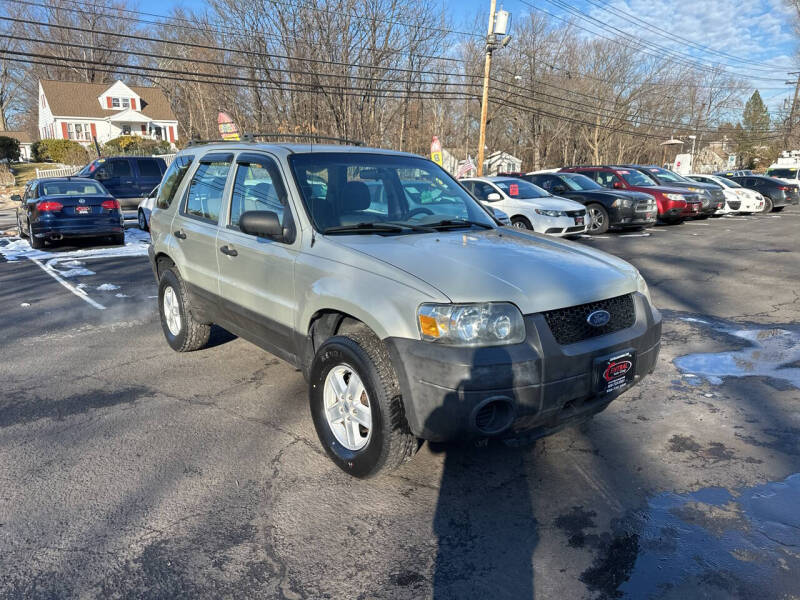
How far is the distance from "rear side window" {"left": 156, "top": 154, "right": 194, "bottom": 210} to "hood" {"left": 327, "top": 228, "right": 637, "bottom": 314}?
250 centimetres

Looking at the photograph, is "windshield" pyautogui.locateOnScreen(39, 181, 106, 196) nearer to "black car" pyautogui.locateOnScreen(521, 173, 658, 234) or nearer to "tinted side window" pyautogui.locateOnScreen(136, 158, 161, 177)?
"tinted side window" pyautogui.locateOnScreen(136, 158, 161, 177)

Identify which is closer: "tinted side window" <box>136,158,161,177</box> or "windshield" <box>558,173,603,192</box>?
"windshield" <box>558,173,603,192</box>

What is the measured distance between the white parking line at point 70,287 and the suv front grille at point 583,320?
243 inches

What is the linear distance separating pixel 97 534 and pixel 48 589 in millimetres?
384

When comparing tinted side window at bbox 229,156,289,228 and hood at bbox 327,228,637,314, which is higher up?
tinted side window at bbox 229,156,289,228

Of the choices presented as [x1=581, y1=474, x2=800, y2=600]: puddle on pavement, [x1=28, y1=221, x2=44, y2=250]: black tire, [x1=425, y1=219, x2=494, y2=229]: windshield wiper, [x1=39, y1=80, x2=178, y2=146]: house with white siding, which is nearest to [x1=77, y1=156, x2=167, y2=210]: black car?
[x1=28, y1=221, x2=44, y2=250]: black tire

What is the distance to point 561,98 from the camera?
50.3m

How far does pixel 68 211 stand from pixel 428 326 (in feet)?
36.7

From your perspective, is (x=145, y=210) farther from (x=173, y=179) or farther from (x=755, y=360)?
(x=755, y=360)

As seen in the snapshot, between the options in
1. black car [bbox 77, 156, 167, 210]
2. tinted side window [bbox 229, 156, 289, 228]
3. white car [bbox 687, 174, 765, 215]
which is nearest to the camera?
tinted side window [bbox 229, 156, 289, 228]

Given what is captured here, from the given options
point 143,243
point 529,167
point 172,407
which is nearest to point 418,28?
point 143,243

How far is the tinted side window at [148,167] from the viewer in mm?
17969

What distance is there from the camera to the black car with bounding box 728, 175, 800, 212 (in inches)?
872

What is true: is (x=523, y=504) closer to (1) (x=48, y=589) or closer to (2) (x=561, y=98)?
(1) (x=48, y=589)
